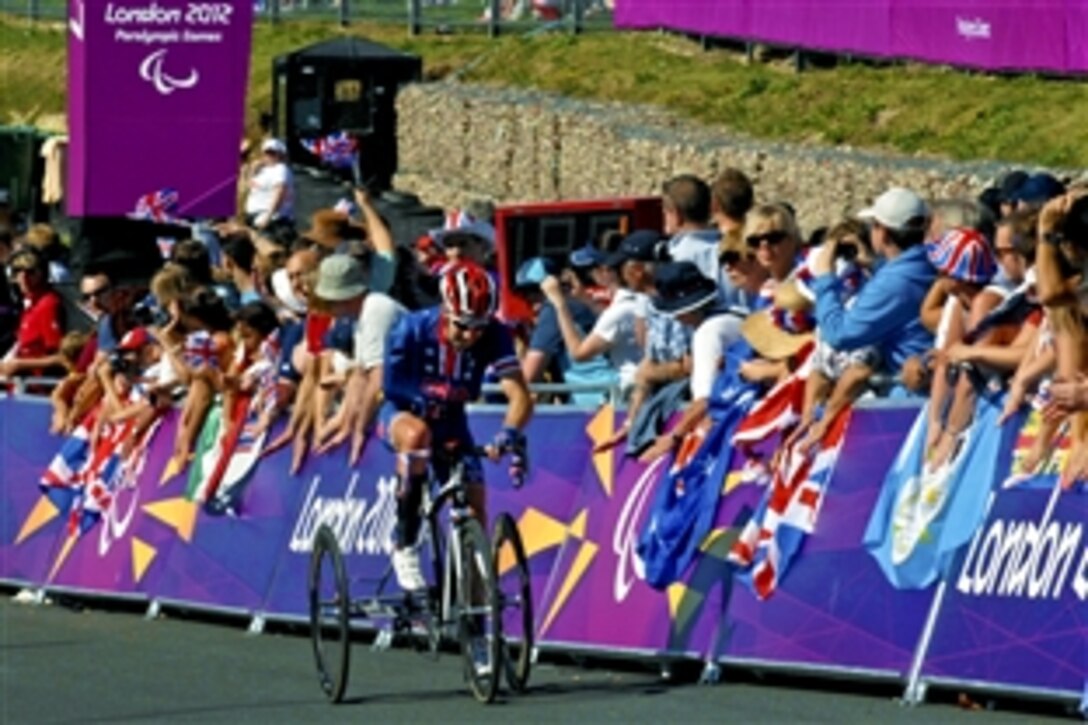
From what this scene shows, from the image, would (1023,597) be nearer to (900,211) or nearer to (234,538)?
(900,211)

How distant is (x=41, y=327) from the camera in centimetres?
2298

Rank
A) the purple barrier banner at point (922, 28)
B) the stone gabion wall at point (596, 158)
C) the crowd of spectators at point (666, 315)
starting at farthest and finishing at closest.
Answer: the purple barrier banner at point (922, 28)
the stone gabion wall at point (596, 158)
the crowd of spectators at point (666, 315)

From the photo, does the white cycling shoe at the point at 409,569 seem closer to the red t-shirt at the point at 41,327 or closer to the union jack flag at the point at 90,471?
the union jack flag at the point at 90,471

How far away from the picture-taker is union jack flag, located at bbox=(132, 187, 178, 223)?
74.3ft

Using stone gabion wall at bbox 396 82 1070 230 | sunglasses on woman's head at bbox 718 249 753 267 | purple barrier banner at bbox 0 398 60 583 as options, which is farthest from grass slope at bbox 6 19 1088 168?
sunglasses on woman's head at bbox 718 249 753 267

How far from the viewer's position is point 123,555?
20344 mm

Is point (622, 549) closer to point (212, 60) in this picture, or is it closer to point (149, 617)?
point (149, 617)

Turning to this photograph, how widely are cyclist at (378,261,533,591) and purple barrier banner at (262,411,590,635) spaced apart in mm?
683

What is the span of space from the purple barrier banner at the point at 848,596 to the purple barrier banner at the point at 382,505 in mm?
1915

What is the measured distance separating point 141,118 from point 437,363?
868 centimetres

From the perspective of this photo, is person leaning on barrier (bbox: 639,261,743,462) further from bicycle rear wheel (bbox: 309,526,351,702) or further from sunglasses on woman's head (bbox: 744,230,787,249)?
bicycle rear wheel (bbox: 309,526,351,702)

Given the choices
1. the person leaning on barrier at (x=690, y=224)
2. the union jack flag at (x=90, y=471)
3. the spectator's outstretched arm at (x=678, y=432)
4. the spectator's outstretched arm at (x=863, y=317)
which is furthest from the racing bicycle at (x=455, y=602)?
the union jack flag at (x=90, y=471)

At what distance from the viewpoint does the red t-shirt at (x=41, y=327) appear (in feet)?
75.4

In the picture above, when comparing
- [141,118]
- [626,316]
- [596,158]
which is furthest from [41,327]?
[596,158]
